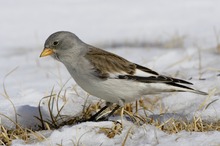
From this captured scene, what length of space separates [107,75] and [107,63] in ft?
0.71

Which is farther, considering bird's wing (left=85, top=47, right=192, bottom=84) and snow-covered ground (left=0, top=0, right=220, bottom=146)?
bird's wing (left=85, top=47, right=192, bottom=84)

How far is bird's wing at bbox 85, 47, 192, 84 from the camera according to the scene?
5.18 m

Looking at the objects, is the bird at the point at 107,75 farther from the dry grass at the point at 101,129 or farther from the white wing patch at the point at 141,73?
the dry grass at the point at 101,129

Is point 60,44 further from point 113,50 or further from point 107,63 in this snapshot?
point 113,50

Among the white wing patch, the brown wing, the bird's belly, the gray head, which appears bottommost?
the bird's belly

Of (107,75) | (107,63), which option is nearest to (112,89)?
(107,75)

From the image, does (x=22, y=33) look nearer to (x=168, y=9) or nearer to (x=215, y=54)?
(x=168, y=9)

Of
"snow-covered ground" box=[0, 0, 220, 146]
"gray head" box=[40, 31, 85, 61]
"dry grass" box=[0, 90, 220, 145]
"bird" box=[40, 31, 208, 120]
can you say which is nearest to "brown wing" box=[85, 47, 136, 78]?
"bird" box=[40, 31, 208, 120]

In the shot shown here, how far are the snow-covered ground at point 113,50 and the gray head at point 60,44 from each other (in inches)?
19.8

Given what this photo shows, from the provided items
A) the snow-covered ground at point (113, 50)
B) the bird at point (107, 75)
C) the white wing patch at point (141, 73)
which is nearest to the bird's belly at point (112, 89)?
the bird at point (107, 75)

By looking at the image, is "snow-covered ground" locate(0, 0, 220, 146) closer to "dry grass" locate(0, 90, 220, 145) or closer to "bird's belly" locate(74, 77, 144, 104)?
"dry grass" locate(0, 90, 220, 145)

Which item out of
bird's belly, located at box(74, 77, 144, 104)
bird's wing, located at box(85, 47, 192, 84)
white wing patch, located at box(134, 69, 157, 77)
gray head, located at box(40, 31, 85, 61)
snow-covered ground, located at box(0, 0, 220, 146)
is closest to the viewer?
snow-covered ground, located at box(0, 0, 220, 146)

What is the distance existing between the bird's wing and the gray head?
6.3 inches

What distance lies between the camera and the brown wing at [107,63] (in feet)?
17.0
